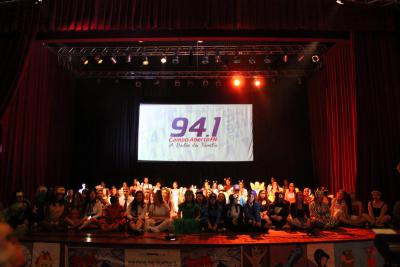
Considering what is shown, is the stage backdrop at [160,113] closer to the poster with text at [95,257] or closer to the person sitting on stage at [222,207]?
the person sitting on stage at [222,207]

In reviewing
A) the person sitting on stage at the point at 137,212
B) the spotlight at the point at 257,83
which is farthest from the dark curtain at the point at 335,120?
the person sitting on stage at the point at 137,212

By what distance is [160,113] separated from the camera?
36.4ft

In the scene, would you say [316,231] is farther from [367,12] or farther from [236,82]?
[236,82]

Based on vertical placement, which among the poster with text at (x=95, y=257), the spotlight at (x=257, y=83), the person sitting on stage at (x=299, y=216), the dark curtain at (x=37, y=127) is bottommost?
the poster with text at (x=95, y=257)

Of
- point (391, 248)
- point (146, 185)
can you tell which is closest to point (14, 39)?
point (146, 185)

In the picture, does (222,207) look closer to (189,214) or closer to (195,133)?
(189,214)

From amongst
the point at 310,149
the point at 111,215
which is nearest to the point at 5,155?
the point at 111,215

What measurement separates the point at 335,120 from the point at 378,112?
2.14 m

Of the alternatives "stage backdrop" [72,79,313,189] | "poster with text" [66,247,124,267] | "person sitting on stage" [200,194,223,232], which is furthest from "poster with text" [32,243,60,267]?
"stage backdrop" [72,79,313,189]

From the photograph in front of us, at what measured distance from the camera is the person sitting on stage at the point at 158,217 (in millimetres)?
5723

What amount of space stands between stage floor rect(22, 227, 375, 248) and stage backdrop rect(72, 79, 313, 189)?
540 cm

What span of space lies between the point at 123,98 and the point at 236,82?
13.6ft

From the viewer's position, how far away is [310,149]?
11.2 m

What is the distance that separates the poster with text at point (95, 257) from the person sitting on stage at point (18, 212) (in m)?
1.88
